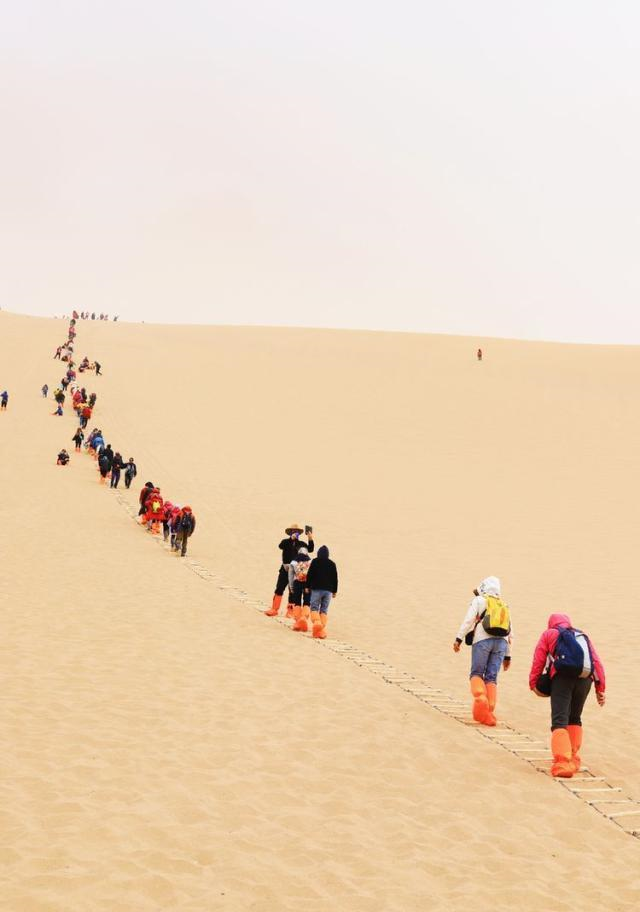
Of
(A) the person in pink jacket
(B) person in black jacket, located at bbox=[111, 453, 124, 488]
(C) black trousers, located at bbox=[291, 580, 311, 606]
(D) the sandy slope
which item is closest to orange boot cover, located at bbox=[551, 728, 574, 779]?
(A) the person in pink jacket

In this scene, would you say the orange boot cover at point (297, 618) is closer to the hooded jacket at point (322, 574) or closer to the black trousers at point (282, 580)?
the black trousers at point (282, 580)

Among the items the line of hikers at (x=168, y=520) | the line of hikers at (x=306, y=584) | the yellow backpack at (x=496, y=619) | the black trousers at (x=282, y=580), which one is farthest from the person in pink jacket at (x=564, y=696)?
the line of hikers at (x=168, y=520)

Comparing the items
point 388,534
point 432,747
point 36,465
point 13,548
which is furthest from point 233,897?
point 36,465

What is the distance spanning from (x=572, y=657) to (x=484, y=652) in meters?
1.55

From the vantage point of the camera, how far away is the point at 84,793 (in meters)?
6.68

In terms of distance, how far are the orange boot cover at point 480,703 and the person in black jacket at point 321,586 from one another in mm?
4226

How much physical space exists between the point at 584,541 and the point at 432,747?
2064 cm

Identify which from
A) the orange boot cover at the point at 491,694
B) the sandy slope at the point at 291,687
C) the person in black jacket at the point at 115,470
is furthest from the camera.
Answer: the person in black jacket at the point at 115,470

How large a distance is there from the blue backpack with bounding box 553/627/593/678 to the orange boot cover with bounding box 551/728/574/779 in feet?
1.89

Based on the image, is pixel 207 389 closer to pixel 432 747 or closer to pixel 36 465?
pixel 36 465

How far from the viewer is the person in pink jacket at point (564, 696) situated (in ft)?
27.1

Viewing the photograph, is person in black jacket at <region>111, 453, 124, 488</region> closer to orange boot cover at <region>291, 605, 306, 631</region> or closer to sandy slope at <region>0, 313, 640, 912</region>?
sandy slope at <region>0, 313, 640, 912</region>

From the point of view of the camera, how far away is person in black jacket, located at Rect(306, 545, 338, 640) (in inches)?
546

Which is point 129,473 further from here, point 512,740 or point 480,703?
point 512,740
